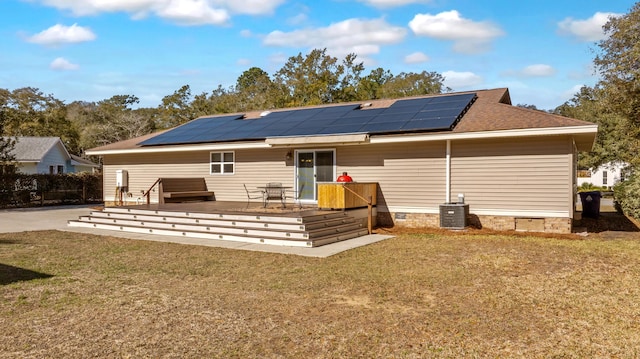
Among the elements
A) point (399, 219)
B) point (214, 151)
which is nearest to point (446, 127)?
point (399, 219)

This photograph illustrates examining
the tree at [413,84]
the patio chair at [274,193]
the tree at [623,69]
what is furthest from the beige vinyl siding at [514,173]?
the tree at [413,84]

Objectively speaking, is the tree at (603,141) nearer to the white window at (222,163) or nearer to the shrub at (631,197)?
the shrub at (631,197)

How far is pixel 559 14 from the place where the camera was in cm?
1802

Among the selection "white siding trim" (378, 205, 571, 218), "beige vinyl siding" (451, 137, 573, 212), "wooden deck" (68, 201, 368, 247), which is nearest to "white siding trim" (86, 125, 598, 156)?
"beige vinyl siding" (451, 137, 573, 212)

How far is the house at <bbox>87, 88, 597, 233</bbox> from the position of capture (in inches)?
454

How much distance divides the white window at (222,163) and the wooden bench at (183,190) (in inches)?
29.3

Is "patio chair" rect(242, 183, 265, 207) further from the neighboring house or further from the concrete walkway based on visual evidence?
the neighboring house

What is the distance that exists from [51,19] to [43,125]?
1470 inches

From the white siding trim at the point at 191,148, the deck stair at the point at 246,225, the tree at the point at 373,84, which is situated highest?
the tree at the point at 373,84

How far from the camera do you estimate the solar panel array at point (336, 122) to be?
1323 cm

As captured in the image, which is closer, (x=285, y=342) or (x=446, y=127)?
(x=285, y=342)

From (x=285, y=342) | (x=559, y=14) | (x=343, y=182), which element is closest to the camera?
(x=285, y=342)

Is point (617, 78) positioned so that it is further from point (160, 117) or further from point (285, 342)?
point (160, 117)

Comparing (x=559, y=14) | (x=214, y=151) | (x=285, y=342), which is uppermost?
(x=559, y=14)
